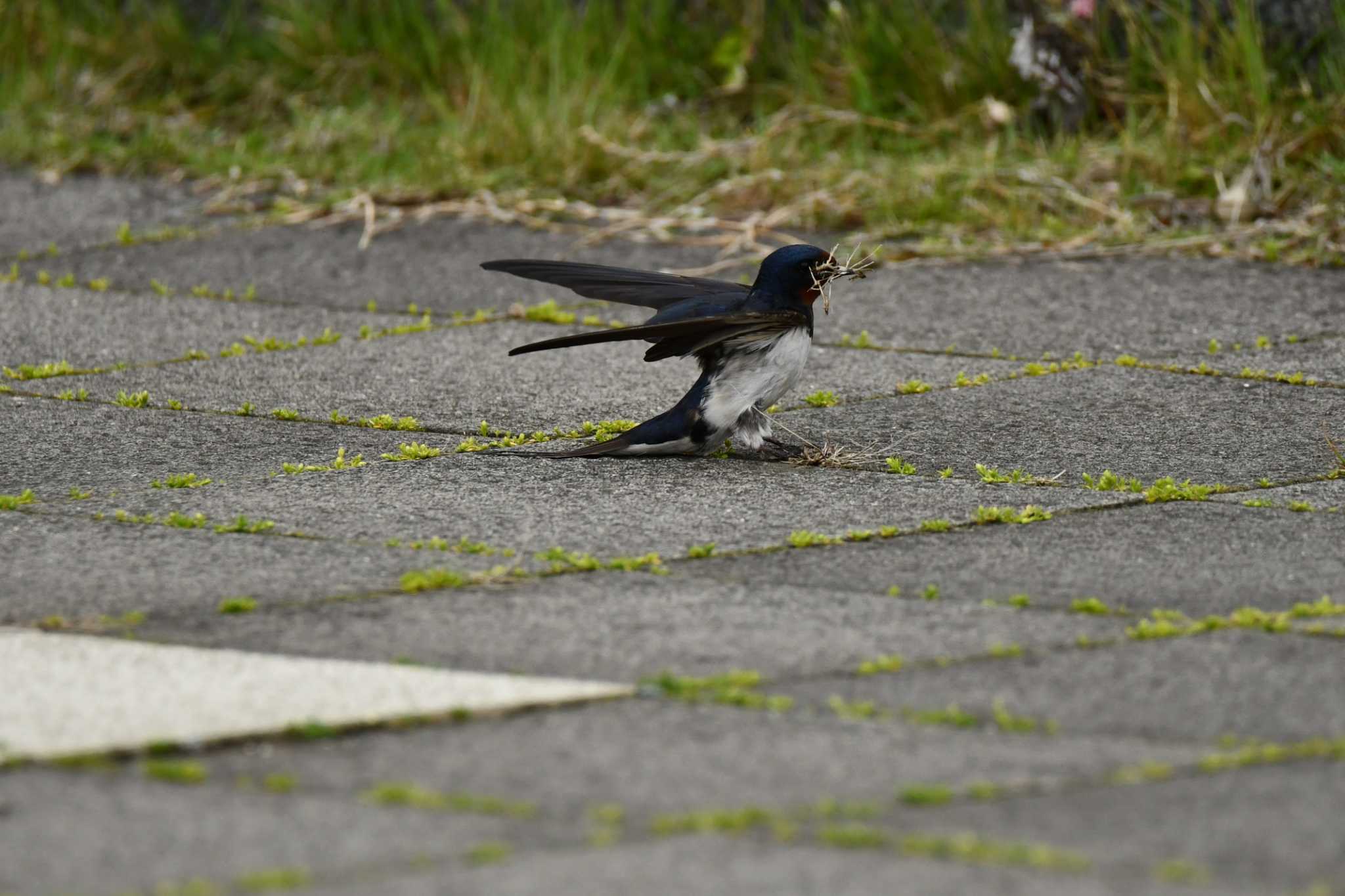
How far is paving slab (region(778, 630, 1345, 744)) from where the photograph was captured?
2.46m

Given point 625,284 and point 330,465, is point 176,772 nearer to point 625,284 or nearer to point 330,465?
point 330,465

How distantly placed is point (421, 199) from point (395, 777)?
4694 millimetres

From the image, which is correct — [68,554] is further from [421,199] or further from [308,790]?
[421,199]

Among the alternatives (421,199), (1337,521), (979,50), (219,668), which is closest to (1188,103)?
(979,50)

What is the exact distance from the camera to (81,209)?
691 cm

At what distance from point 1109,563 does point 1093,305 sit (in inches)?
90.7

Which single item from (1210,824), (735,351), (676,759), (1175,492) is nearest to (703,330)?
(735,351)

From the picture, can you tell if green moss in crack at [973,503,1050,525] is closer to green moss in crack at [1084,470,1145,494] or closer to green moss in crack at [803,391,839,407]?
green moss in crack at [1084,470,1145,494]

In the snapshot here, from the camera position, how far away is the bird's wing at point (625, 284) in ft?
13.5

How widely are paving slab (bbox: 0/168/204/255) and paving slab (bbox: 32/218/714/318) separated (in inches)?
12.0

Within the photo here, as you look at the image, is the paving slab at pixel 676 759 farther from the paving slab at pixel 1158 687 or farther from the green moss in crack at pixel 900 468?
the green moss in crack at pixel 900 468

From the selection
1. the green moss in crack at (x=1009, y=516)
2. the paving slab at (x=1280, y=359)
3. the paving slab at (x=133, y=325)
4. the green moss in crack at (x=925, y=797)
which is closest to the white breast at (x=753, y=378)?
the green moss in crack at (x=1009, y=516)

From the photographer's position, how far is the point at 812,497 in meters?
3.65

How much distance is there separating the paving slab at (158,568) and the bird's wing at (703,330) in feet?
2.38
